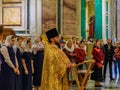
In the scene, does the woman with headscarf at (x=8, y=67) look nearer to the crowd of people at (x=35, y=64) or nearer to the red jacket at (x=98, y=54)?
the crowd of people at (x=35, y=64)

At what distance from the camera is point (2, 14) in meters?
16.8

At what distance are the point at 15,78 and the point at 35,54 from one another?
248cm

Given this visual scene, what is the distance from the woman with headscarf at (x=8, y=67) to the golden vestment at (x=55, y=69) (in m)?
1.21

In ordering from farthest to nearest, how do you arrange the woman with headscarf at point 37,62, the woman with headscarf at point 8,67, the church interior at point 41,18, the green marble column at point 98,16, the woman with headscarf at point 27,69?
the green marble column at point 98,16 → the church interior at point 41,18 → the woman with headscarf at point 37,62 → the woman with headscarf at point 27,69 → the woman with headscarf at point 8,67

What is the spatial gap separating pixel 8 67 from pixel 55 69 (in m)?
1.53

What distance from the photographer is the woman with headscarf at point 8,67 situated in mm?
8930

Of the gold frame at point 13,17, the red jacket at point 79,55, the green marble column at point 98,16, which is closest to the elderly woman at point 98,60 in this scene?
the red jacket at point 79,55

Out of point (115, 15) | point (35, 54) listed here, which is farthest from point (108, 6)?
point (35, 54)

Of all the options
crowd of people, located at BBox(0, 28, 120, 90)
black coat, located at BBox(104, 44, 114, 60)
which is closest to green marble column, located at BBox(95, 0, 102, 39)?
black coat, located at BBox(104, 44, 114, 60)

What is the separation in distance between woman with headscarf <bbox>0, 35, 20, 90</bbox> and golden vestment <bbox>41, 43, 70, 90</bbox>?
1214mm

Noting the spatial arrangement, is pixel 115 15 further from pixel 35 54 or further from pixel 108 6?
pixel 35 54

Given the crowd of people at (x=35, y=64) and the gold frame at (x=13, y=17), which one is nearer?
the crowd of people at (x=35, y=64)

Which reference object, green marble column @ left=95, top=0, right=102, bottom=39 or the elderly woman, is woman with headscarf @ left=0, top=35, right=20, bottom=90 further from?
green marble column @ left=95, top=0, right=102, bottom=39

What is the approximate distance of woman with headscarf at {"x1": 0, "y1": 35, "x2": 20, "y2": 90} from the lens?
8930 millimetres
